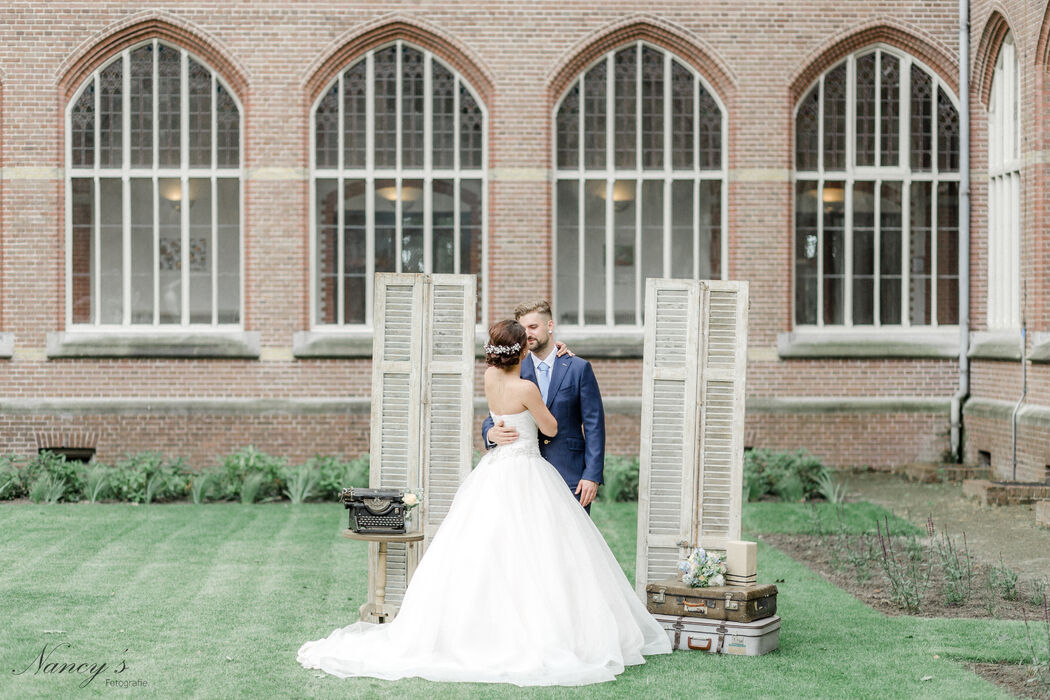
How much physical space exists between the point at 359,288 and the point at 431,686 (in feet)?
33.9

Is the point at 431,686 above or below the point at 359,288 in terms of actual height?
below

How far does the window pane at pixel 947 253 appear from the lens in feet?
54.6

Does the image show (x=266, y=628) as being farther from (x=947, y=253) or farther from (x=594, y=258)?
(x=947, y=253)

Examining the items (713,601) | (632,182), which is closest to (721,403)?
(713,601)

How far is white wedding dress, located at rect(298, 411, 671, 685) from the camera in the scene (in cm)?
682

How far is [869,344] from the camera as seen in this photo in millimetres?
16391

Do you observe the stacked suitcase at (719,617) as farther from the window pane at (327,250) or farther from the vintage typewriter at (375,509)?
the window pane at (327,250)

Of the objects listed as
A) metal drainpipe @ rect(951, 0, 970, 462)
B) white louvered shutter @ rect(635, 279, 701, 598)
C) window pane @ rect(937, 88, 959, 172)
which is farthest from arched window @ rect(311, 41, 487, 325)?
white louvered shutter @ rect(635, 279, 701, 598)

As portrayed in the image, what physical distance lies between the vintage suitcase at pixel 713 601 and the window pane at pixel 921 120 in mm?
10339

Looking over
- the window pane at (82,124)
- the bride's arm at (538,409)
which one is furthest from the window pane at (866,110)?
the bride's arm at (538,409)

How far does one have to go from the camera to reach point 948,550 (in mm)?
10406

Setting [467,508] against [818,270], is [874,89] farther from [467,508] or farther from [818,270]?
[467,508]

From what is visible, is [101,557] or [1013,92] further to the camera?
[1013,92]

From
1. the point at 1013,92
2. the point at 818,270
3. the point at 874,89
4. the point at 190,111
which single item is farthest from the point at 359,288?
the point at 1013,92
